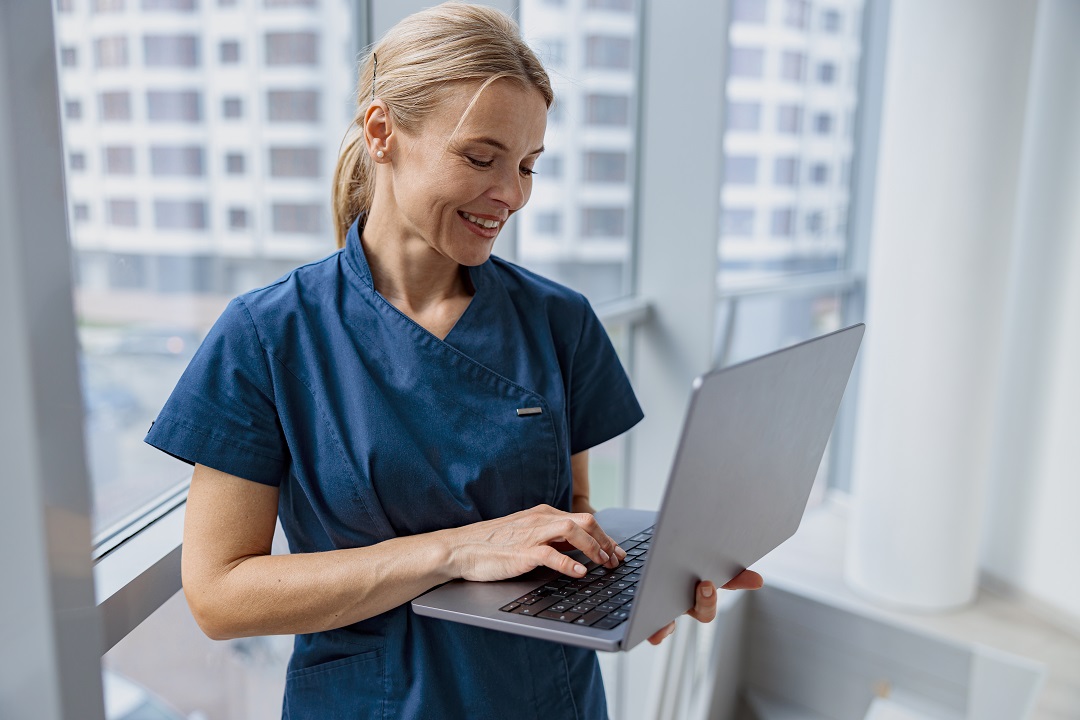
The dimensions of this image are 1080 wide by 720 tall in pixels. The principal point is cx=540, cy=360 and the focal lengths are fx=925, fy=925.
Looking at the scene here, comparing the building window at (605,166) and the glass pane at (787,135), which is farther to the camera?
the glass pane at (787,135)

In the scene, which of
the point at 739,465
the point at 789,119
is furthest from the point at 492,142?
the point at 789,119

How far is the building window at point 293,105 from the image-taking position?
5.68 ft

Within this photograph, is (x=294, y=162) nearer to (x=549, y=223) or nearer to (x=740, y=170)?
(x=549, y=223)

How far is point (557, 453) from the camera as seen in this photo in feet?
3.34

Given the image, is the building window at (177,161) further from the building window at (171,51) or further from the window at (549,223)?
the window at (549,223)

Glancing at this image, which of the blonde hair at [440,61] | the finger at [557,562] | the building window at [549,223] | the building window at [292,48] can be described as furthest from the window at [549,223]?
the finger at [557,562]

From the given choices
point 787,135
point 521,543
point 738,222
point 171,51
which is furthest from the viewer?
point 787,135

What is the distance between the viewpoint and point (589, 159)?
8.42ft

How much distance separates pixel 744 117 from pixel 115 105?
214 centimetres

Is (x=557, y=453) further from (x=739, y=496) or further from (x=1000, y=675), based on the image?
(x=1000, y=675)

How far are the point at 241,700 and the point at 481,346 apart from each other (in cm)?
110

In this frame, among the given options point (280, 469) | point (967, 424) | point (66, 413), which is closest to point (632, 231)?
point (967, 424)

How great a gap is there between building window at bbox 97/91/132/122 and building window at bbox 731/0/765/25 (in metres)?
2.11

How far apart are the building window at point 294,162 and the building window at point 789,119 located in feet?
6.31
